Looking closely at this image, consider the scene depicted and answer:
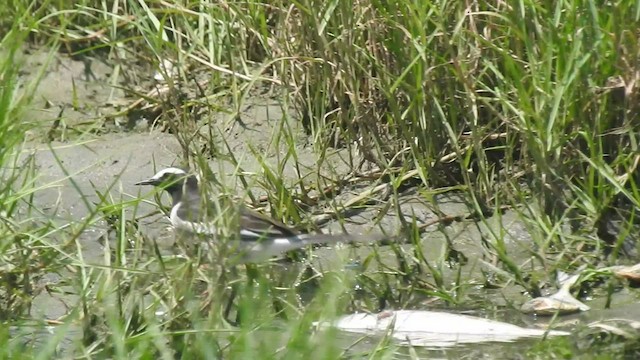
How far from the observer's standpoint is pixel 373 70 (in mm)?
6820

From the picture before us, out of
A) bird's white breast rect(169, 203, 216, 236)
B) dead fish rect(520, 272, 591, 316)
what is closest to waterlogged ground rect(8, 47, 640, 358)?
dead fish rect(520, 272, 591, 316)

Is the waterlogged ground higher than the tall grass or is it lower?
lower

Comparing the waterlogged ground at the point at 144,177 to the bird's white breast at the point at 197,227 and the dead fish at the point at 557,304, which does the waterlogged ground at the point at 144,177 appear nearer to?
the dead fish at the point at 557,304

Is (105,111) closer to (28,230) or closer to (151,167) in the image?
(151,167)

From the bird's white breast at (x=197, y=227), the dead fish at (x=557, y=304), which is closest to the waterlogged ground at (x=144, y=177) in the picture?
the dead fish at (x=557, y=304)

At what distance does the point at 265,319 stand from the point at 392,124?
2.68 metres

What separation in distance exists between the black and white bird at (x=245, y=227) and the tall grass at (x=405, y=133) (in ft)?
0.36

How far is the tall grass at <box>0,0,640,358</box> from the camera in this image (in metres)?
5.23

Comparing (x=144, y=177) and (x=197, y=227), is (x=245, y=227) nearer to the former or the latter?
(x=197, y=227)

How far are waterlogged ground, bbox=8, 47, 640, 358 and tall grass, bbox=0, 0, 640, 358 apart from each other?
71mm

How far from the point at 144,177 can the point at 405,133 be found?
162cm

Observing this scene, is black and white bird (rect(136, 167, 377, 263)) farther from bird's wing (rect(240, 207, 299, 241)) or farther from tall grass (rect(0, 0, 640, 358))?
tall grass (rect(0, 0, 640, 358))

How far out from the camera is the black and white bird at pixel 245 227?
16.0ft

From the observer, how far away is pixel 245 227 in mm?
5746
